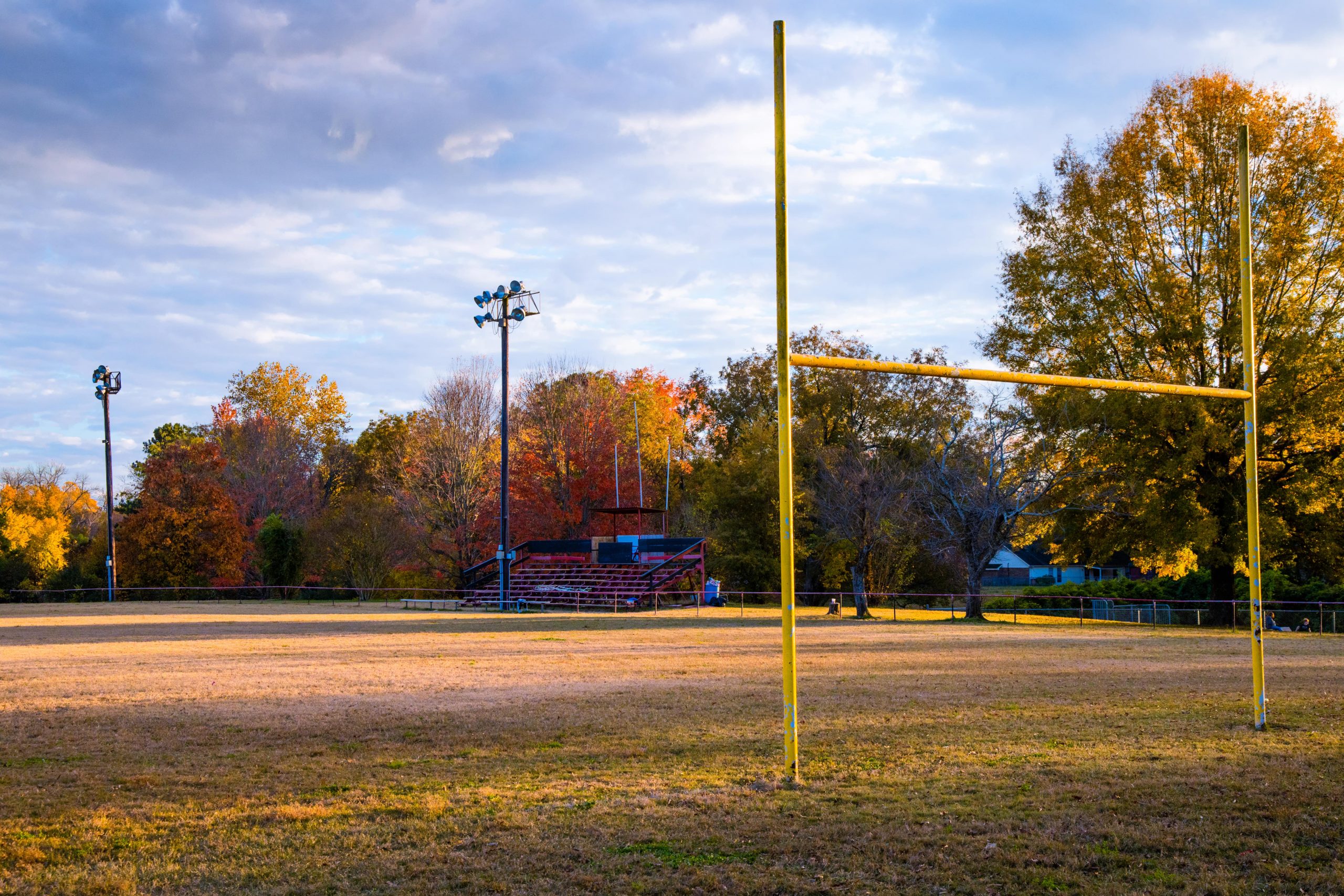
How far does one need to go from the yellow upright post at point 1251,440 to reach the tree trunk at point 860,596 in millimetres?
21446

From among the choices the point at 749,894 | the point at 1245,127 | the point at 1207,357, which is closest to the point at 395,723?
the point at 749,894

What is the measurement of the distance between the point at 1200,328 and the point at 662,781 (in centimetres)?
2441

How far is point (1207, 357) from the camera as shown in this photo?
2698 cm

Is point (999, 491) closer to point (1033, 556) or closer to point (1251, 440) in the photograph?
point (1251, 440)

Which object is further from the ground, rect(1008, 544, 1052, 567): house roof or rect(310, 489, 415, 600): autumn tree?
rect(310, 489, 415, 600): autumn tree

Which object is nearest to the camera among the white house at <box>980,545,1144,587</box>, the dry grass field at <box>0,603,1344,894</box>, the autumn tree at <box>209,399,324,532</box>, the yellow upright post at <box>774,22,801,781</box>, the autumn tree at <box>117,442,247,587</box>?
the dry grass field at <box>0,603,1344,894</box>

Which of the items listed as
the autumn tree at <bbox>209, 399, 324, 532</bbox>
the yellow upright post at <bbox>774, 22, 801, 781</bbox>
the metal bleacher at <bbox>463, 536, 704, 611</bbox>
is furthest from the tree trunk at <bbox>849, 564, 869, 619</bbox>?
the autumn tree at <bbox>209, 399, 324, 532</bbox>

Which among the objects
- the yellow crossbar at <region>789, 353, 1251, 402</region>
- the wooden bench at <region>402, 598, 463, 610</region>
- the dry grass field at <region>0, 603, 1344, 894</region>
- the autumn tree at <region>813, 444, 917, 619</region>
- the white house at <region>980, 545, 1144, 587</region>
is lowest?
the white house at <region>980, 545, 1144, 587</region>

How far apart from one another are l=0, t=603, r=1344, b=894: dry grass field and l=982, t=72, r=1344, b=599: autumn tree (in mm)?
12419

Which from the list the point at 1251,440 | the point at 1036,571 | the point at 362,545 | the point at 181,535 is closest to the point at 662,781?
the point at 1251,440

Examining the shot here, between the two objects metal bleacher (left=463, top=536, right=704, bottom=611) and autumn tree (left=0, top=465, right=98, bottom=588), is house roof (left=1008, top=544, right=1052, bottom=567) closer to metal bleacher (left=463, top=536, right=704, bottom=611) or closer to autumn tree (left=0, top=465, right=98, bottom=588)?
metal bleacher (left=463, top=536, right=704, bottom=611)

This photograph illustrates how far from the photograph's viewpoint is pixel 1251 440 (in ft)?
29.7

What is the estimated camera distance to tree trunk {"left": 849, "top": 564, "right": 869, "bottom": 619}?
31.2 meters

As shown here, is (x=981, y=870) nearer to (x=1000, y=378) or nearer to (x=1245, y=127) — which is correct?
(x=1000, y=378)
